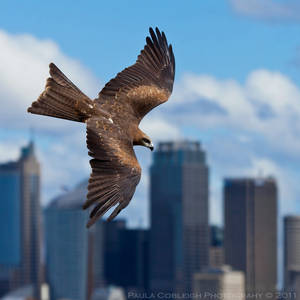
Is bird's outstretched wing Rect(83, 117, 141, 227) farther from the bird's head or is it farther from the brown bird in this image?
the bird's head

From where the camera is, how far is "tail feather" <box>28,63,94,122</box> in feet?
75.1

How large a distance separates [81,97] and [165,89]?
12.8 feet

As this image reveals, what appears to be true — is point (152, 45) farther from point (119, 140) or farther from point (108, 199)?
point (108, 199)

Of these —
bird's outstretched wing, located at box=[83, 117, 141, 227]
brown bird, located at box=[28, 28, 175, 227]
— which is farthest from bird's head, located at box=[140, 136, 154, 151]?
bird's outstretched wing, located at box=[83, 117, 141, 227]

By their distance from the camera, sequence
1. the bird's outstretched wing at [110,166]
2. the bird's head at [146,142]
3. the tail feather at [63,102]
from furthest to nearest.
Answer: the bird's head at [146,142]
the tail feather at [63,102]
the bird's outstretched wing at [110,166]

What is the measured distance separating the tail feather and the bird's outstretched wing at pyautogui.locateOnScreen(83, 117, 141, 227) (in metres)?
0.37

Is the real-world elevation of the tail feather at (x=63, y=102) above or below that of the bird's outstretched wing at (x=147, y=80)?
below

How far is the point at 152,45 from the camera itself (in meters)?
27.3

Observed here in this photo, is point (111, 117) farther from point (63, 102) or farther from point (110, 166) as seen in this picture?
point (110, 166)

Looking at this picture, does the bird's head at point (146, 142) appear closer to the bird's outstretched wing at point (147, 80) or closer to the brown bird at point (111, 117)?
the brown bird at point (111, 117)

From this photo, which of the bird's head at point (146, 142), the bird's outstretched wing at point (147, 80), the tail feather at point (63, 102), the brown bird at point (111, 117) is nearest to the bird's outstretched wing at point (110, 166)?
the brown bird at point (111, 117)

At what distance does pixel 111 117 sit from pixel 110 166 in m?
1.64

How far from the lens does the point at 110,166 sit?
2202 cm

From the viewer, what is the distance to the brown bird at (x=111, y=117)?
21484mm
